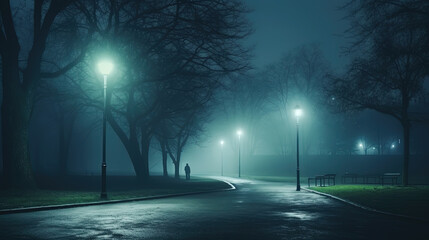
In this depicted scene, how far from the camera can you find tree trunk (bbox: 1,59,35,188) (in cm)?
2009

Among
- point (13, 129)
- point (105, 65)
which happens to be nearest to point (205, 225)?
point (105, 65)

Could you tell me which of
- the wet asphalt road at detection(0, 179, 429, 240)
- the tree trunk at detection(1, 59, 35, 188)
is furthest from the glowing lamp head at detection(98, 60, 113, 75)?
the wet asphalt road at detection(0, 179, 429, 240)

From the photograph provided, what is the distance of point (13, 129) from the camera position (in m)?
20.1

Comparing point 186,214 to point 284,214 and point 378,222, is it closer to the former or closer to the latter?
point 284,214

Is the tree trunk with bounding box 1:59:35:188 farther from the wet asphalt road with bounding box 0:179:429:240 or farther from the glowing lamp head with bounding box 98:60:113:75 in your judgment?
the wet asphalt road with bounding box 0:179:429:240

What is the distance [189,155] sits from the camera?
325 feet

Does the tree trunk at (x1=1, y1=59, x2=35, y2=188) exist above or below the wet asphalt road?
above

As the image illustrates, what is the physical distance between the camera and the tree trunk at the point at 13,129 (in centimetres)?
2009

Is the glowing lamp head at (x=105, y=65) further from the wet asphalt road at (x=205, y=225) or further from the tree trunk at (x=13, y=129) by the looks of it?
the wet asphalt road at (x=205, y=225)

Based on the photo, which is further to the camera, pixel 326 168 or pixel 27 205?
pixel 326 168

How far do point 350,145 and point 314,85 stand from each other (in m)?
34.2

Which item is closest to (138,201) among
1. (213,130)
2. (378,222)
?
(378,222)

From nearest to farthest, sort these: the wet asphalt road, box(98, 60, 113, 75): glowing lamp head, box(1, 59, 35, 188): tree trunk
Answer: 1. the wet asphalt road
2. box(98, 60, 113, 75): glowing lamp head
3. box(1, 59, 35, 188): tree trunk

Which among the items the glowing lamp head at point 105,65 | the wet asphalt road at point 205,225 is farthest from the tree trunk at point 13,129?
the wet asphalt road at point 205,225
